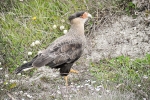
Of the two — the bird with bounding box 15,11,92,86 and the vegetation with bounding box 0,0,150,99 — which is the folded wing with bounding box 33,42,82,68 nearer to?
the bird with bounding box 15,11,92,86

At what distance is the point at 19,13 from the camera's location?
7629 millimetres

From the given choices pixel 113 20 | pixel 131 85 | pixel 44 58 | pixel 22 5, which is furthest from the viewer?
pixel 22 5

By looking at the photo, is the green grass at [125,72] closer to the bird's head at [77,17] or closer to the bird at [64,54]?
the bird at [64,54]

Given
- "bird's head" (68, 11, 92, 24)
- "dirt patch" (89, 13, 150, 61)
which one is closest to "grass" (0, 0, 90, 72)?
"dirt patch" (89, 13, 150, 61)

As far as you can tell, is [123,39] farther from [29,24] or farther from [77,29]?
[29,24]

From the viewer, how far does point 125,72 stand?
573cm

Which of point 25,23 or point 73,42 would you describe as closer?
point 73,42

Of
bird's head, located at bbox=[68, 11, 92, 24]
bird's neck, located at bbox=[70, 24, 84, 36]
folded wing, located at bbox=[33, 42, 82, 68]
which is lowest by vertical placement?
folded wing, located at bbox=[33, 42, 82, 68]

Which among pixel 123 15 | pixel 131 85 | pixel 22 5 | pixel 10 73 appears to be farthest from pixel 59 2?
pixel 131 85

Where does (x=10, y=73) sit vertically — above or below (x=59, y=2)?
below

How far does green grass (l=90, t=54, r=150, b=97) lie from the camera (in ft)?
17.6

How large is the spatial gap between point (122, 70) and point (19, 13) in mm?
2475

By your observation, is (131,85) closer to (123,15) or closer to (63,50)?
(63,50)

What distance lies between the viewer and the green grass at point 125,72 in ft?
17.6
